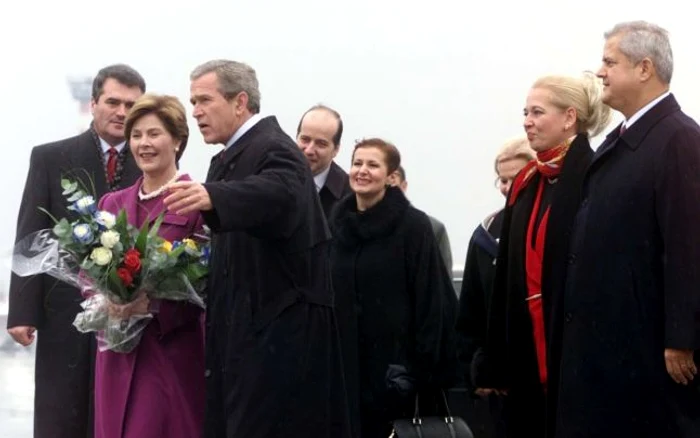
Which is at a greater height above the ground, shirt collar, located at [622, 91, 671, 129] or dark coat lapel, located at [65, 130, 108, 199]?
shirt collar, located at [622, 91, 671, 129]

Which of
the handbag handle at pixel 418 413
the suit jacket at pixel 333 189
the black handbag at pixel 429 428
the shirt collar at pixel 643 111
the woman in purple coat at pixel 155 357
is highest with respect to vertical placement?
the shirt collar at pixel 643 111

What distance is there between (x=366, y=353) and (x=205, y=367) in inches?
48.5

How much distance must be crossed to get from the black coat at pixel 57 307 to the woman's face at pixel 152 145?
1.94ft

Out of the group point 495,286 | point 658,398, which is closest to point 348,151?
point 495,286

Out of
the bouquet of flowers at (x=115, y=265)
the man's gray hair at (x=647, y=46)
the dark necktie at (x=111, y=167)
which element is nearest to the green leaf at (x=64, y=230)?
the bouquet of flowers at (x=115, y=265)

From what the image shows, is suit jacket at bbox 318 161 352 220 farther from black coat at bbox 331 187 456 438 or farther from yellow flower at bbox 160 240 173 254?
yellow flower at bbox 160 240 173 254

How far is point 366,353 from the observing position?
646 centimetres

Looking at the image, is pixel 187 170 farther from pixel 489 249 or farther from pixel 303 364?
pixel 303 364

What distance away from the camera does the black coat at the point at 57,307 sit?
608 cm

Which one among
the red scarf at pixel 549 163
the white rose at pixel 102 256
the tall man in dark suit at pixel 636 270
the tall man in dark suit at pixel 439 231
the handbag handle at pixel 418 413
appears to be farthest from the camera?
the tall man in dark suit at pixel 439 231

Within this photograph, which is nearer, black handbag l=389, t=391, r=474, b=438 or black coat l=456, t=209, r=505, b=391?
black coat l=456, t=209, r=505, b=391

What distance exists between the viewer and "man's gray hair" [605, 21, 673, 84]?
5.16 metres

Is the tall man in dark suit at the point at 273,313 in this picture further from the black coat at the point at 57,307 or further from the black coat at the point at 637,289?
the black coat at the point at 57,307

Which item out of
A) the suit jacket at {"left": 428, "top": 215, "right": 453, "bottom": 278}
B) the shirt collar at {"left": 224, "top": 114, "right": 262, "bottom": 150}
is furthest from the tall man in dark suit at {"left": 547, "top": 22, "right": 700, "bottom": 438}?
the suit jacket at {"left": 428, "top": 215, "right": 453, "bottom": 278}
